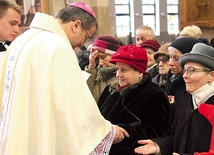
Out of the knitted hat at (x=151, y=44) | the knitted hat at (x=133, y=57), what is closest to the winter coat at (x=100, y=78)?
the knitted hat at (x=133, y=57)

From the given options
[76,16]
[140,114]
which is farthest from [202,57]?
[76,16]

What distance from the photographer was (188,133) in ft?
8.83

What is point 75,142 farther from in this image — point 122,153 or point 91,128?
point 122,153

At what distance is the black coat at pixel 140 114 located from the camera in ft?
9.95

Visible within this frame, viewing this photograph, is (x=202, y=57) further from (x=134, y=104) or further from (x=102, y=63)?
(x=102, y=63)

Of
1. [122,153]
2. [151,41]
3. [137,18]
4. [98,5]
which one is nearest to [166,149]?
[122,153]

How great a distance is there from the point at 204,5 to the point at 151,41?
647 cm

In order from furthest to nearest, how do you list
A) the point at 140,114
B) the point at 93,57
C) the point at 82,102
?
the point at 93,57
the point at 140,114
the point at 82,102

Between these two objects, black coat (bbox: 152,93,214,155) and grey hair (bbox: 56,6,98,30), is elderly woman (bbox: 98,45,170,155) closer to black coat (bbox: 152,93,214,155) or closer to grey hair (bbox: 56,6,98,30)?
black coat (bbox: 152,93,214,155)

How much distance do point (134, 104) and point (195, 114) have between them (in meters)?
0.59

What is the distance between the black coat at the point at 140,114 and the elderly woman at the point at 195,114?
11 centimetres

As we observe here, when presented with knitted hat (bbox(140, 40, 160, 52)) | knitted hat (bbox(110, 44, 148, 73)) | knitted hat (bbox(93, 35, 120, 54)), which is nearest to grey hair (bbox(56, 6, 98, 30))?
→ knitted hat (bbox(110, 44, 148, 73))

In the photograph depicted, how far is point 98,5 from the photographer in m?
7.75

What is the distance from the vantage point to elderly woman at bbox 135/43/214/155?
258 centimetres
